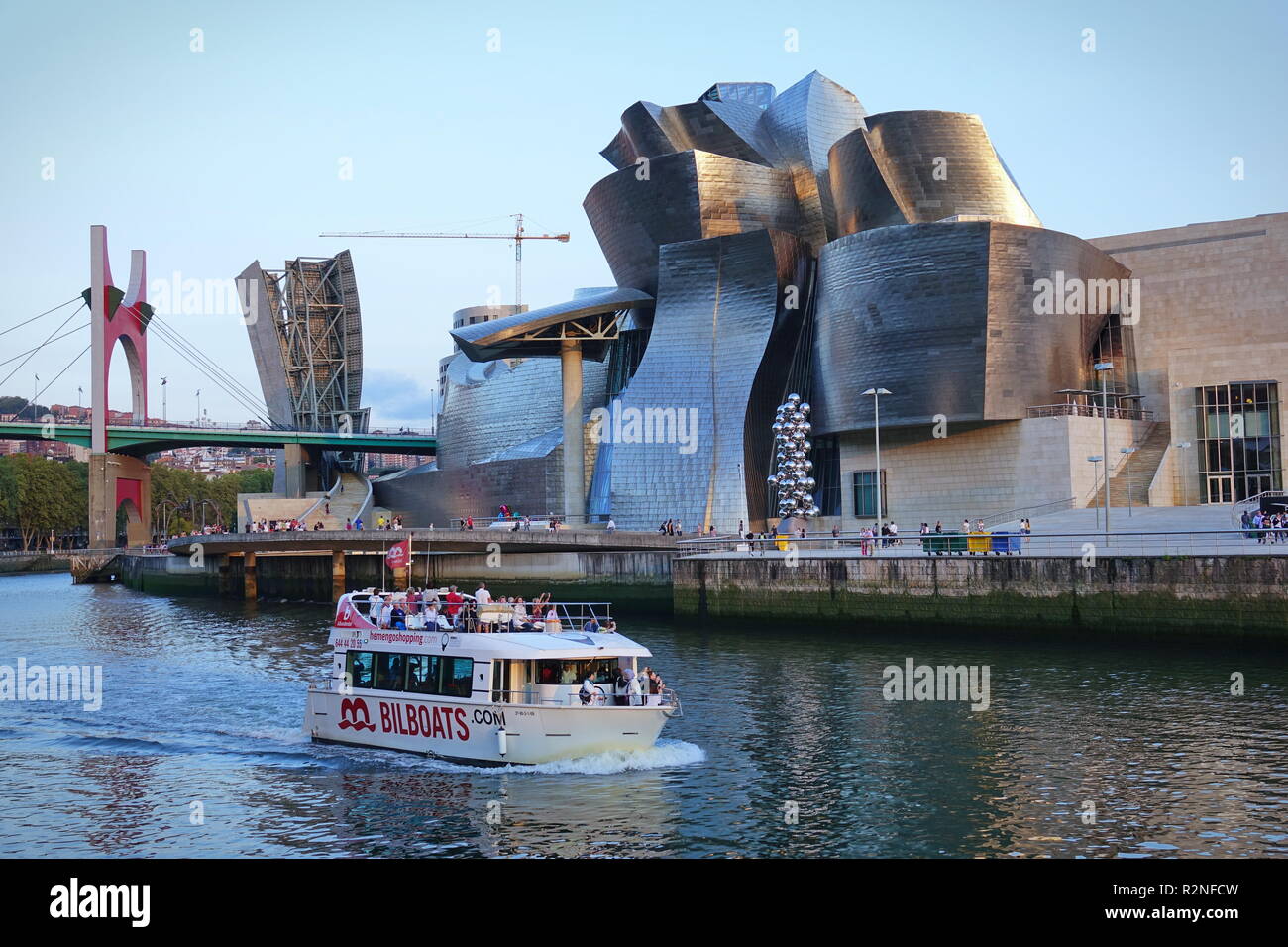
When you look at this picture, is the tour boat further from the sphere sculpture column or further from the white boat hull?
the sphere sculpture column

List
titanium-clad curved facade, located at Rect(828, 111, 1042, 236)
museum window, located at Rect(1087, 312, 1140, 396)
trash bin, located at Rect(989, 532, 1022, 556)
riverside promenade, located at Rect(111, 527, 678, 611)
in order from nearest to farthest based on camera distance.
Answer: trash bin, located at Rect(989, 532, 1022, 556)
riverside promenade, located at Rect(111, 527, 678, 611)
titanium-clad curved facade, located at Rect(828, 111, 1042, 236)
museum window, located at Rect(1087, 312, 1140, 396)

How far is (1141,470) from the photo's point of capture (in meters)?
60.3

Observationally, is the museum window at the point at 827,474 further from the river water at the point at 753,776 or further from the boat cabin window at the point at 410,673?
the boat cabin window at the point at 410,673

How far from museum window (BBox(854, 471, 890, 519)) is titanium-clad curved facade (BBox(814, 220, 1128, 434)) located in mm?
4443

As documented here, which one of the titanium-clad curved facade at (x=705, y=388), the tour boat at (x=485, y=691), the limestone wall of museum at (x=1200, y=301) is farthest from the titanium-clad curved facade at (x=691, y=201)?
the tour boat at (x=485, y=691)

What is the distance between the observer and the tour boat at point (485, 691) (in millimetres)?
19844

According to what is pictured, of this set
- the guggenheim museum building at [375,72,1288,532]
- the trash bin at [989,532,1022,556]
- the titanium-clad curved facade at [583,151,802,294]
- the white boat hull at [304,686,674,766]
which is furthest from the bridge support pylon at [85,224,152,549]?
the white boat hull at [304,686,674,766]

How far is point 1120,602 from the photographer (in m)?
34.4

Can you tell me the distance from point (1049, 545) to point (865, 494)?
25.5 meters

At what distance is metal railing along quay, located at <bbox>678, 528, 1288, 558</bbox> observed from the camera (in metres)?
34.8

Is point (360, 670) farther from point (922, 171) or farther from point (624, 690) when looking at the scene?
point (922, 171)

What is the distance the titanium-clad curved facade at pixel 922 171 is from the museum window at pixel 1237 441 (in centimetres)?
1289
